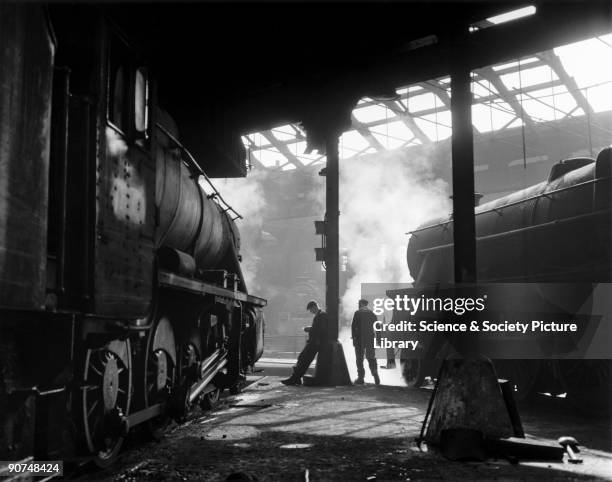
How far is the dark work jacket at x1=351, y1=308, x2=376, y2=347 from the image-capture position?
34.9 ft

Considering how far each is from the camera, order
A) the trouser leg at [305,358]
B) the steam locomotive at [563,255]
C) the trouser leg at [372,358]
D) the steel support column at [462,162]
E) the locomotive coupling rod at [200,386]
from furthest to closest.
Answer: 1. the trouser leg at [372,358]
2. the trouser leg at [305,358]
3. the steam locomotive at [563,255]
4. the locomotive coupling rod at [200,386]
5. the steel support column at [462,162]

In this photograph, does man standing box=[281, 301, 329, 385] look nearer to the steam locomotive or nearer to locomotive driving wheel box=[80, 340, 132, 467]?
the steam locomotive

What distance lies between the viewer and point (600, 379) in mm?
6898

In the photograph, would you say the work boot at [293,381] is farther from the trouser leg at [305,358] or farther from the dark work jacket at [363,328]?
the dark work jacket at [363,328]

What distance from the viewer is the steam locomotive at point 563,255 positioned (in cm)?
682

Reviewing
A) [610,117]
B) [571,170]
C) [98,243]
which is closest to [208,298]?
[98,243]

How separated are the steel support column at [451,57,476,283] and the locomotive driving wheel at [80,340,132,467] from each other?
3.02 meters

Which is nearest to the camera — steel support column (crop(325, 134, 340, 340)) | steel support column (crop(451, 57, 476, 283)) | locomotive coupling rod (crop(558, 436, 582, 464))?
locomotive coupling rod (crop(558, 436, 582, 464))

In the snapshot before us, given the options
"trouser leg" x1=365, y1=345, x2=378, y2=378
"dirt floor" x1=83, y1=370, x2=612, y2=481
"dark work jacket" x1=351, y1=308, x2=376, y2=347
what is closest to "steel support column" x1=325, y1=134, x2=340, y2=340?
"dark work jacket" x1=351, y1=308, x2=376, y2=347

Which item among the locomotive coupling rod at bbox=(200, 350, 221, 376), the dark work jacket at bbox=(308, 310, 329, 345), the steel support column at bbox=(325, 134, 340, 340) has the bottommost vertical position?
the locomotive coupling rod at bbox=(200, 350, 221, 376)

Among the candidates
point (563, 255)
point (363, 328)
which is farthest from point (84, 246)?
point (363, 328)

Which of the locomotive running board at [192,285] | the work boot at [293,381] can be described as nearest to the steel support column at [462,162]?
the locomotive running board at [192,285]

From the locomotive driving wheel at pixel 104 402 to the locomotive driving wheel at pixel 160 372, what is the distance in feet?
1.68

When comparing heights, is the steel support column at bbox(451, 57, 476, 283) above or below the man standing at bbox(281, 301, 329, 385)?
above
